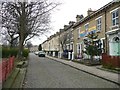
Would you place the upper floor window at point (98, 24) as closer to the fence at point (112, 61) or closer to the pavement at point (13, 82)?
the fence at point (112, 61)

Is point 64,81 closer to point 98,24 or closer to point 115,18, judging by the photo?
point 115,18

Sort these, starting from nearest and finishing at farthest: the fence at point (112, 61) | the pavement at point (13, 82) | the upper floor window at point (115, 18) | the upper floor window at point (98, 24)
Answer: the pavement at point (13, 82), the fence at point (112, 61), the upper floor window at point (115, 18), the upper floor window at point (98, 24)

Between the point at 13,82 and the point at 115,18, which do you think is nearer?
the point at 13,82

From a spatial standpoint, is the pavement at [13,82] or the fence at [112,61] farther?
the fence at [112,61]

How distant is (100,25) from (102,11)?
6.19 ft

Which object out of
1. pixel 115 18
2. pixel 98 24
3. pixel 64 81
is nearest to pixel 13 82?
pixel 64 81

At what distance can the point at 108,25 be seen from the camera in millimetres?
26547

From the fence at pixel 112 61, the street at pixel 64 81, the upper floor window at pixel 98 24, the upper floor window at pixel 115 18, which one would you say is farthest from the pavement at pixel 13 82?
the upper floor window at pixel 98 24

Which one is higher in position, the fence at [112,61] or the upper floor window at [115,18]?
the upper floor window at [115,18]

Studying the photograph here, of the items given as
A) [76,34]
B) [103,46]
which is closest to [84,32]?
[76,34]

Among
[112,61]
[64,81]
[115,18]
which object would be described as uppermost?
[115,18]

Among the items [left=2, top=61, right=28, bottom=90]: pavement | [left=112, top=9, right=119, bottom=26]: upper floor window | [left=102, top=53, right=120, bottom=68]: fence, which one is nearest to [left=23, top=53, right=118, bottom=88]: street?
[left=2, top=61, right=28, bottom=90]: pavement

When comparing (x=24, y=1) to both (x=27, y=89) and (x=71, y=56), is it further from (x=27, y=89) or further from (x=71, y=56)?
(x=27, y=89)

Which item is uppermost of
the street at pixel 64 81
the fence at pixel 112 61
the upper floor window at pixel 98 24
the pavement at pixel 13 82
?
the upper floor window at pixel 98 24
